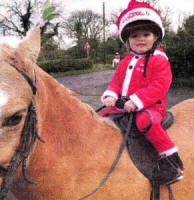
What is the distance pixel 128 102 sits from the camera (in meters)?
1.63

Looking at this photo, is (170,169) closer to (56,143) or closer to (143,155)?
(143,155)

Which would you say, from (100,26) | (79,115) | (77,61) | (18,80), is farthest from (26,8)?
(100,26)

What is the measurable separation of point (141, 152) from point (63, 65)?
1993 centimetres

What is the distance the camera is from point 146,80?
5.68 ft

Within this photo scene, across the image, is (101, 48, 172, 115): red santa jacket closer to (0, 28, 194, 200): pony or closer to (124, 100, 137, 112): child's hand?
(124, 100, 137, 112): child's hand

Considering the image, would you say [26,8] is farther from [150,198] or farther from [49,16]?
[150,198]

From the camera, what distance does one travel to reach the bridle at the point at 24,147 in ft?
3.61

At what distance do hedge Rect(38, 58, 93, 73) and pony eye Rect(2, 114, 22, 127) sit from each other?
54.5ft

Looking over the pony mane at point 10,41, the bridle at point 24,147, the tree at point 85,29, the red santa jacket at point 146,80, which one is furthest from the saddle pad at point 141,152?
the tree at point 85,29

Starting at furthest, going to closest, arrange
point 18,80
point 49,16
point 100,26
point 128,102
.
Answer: point 100,26
point 128,102
point 49,16
point 18,80

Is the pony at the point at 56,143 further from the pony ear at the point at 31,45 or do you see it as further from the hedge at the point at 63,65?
the hedge at the point at 63,65

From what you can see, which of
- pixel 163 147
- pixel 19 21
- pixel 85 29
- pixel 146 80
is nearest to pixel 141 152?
pixel 163 147

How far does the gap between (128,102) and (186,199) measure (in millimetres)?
1033

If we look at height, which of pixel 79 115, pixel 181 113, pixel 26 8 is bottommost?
pixel 181 113
